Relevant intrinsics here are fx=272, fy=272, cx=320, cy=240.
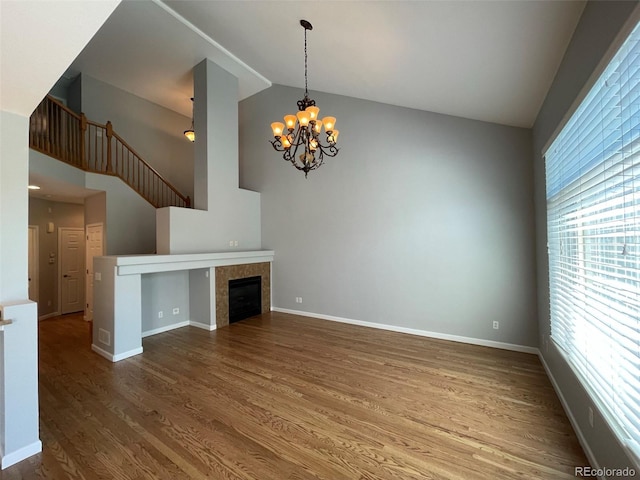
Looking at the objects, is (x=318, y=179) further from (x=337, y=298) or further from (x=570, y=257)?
(x=570, y=257)

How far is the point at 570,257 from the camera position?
7.59ft

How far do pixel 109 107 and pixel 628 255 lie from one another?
834 cm

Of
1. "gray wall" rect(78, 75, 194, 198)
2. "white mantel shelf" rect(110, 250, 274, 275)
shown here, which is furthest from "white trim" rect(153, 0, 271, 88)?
"white mantel shelf" rect(110, 250, 274, 275)

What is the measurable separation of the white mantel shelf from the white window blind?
184 inches

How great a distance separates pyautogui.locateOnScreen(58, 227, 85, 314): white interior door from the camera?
6.12 m

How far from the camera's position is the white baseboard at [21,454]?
1.89 metres

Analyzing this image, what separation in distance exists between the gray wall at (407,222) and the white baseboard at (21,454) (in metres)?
4.04

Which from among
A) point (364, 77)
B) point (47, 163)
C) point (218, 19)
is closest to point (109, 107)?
point (47, 163)

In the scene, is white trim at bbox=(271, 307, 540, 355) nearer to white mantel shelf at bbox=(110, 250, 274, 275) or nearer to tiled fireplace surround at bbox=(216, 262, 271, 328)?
tiled fireplace surround at bbox=(216, 262, 271, 328)

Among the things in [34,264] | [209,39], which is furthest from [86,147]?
[209,39]

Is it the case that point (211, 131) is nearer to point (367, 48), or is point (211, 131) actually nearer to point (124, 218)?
point (124, 218)

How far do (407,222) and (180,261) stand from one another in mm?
3719

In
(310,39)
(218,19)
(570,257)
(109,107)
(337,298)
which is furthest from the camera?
(109,107)

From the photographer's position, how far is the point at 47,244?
5930 mm
